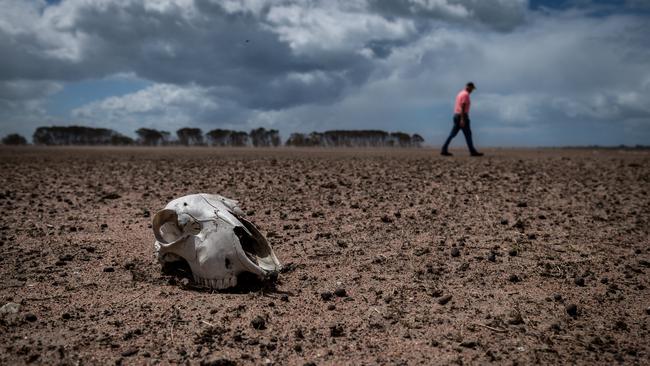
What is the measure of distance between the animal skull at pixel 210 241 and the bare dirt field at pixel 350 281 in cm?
22

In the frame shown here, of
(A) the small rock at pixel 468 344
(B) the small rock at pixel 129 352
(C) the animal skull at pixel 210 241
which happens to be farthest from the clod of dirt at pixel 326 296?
(B) the small rock at pixel 129 352

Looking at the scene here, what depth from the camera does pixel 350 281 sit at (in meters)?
5.56

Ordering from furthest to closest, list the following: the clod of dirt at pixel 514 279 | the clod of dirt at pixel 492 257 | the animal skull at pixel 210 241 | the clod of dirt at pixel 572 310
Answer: the clod of dirt at pixel 492 257, the clod of dirt at pixel 514 279, the animal skull at pixel 210 241, the clod of dirt at pixel 572 310

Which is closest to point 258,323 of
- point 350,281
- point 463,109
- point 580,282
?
point 350,281

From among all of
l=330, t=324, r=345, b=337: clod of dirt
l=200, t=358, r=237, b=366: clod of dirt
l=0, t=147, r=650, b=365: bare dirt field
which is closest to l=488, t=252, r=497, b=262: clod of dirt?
l=0, t=147, r=650, b=365: bare dirt field

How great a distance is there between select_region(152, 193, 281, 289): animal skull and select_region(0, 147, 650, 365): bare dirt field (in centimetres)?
22

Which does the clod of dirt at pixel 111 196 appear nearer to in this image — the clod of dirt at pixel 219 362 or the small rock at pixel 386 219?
the small rock at pixel 386 219

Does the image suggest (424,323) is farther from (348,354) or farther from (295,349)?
(295,349)

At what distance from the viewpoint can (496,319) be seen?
4625 millimetres

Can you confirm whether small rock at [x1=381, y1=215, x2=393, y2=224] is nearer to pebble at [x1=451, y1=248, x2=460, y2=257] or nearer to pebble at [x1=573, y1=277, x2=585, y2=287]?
pebble at [x1=451, y1=248, x2=460, y2=257]

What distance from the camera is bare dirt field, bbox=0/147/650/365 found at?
4.10 meters

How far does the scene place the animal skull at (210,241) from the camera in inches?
196

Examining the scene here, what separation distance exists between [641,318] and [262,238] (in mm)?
3819

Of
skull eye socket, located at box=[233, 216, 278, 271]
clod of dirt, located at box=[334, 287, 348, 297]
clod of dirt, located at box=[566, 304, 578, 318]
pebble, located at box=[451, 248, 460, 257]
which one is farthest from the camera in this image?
pebble, located at box=[451, 248, 460, 257]
